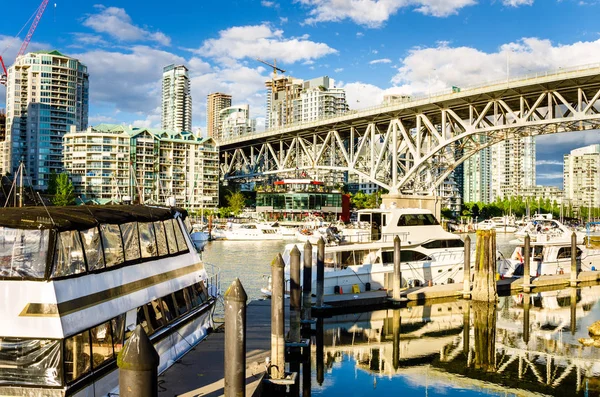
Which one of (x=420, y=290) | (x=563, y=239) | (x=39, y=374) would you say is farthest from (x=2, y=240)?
(x=563, y=239)

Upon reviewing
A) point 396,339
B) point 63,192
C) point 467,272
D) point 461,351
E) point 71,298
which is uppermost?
point 63,192

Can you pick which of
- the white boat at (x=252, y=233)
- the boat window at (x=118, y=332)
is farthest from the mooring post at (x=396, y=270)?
the white boat at (x=252, y=233)

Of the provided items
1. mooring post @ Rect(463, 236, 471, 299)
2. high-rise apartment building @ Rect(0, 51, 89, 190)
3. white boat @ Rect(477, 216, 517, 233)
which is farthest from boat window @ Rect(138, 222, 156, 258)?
high-rise apartment building @ Rect(0, 51, 89, 190)

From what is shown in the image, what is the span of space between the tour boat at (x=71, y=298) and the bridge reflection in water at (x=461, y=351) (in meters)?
7.72

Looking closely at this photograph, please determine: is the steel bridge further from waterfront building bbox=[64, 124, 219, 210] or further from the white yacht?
waterfront building bbox=[64, 124, 219, 210]

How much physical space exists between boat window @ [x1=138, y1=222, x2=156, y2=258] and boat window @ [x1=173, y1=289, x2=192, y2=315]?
5.07ft

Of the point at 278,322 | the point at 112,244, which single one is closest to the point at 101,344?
the point at 112,244

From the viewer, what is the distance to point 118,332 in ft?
36.4

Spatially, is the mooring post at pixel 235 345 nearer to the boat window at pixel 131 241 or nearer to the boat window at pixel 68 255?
the boat window at pixel 68 255

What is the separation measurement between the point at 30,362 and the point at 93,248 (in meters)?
2.39

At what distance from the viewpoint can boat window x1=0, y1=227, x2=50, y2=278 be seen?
30.6 feet

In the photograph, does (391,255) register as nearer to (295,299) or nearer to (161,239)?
(295,299)

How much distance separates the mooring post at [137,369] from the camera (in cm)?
598

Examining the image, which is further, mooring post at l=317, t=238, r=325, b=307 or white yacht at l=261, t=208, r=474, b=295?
white yacht at l=261, t=208, r=474, b=295
